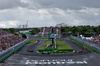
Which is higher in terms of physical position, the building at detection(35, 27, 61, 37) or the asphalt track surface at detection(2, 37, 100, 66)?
the building at detection(35, 27, 61, 37)

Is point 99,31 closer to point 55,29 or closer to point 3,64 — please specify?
point 55,29

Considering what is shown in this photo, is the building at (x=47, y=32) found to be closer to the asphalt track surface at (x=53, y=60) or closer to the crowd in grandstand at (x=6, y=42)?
the crowd in grandstand at (x=6, y=42)

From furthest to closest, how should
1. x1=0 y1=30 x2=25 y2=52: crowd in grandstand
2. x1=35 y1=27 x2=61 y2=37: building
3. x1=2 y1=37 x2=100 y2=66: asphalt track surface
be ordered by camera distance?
x1=35 y1=27 x2=61 y2=37: building < x1=0 y1=30 x2=25 y2=52: crowd in grandstand < x1=2 y1=37 x2=100 y2=66: asphalt track surface

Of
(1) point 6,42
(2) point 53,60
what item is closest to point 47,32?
(1) point 6,42

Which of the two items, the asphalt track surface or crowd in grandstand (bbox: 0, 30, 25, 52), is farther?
crowd in grandstand (bbox: 0, 30, 25, 52)

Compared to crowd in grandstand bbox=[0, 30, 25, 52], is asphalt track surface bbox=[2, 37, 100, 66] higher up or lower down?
lower down

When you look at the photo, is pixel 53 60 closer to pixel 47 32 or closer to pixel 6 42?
pixel 6 42

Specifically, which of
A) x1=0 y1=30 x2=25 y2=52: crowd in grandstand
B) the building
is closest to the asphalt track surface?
x1=0 y1=30 x2=25 y2=52: crowd in grandstand

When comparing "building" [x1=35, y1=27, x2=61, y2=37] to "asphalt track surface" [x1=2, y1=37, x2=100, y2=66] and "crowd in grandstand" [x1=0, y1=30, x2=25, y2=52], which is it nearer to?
"crowd in grandstand" [x1=0, y1=30, x2=25, y2=52]

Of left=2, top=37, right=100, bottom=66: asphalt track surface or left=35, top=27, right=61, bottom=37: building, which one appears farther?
left=35, top=27, right=61, bottom=37: building

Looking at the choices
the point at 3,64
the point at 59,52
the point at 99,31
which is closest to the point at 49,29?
the point at 99,31

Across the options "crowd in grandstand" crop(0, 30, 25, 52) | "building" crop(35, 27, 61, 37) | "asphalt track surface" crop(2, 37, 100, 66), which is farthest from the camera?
"building" crop(35, 27, 61, 37)
